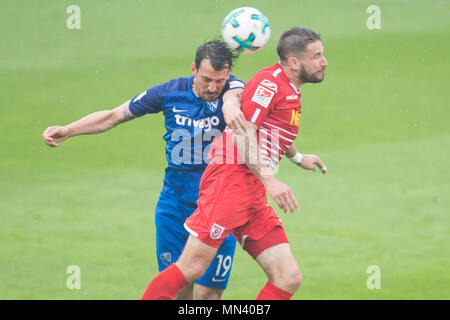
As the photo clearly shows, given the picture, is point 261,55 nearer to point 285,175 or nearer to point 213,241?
point 285,175

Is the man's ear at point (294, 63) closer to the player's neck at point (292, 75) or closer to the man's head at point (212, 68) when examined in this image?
the player's neck at point (292, 75)

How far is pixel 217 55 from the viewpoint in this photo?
5711 mm

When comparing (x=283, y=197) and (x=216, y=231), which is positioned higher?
(x=283, y=197)

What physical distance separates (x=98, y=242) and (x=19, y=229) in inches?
50.2

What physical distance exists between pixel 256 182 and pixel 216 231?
48 centimetres

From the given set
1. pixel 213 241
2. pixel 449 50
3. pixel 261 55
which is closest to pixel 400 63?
pixel 449 50

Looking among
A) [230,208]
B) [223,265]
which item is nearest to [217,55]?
[230,208]

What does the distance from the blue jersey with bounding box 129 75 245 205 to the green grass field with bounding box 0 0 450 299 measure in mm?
2327

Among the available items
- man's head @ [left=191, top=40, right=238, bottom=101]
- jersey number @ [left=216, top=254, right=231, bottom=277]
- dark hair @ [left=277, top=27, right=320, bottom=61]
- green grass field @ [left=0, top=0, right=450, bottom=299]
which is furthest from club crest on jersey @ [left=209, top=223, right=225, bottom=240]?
green grass field @ [left=0, top=0, right=450, bottom=299]

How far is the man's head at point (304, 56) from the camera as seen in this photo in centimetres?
557

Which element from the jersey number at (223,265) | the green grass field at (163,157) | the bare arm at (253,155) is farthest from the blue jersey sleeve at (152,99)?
the green grass field at (163,157)

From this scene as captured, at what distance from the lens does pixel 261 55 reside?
70.4 feet

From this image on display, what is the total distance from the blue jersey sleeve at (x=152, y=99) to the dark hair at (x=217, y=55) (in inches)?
12.1

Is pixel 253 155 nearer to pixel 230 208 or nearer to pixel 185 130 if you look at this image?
pixel 230 208
